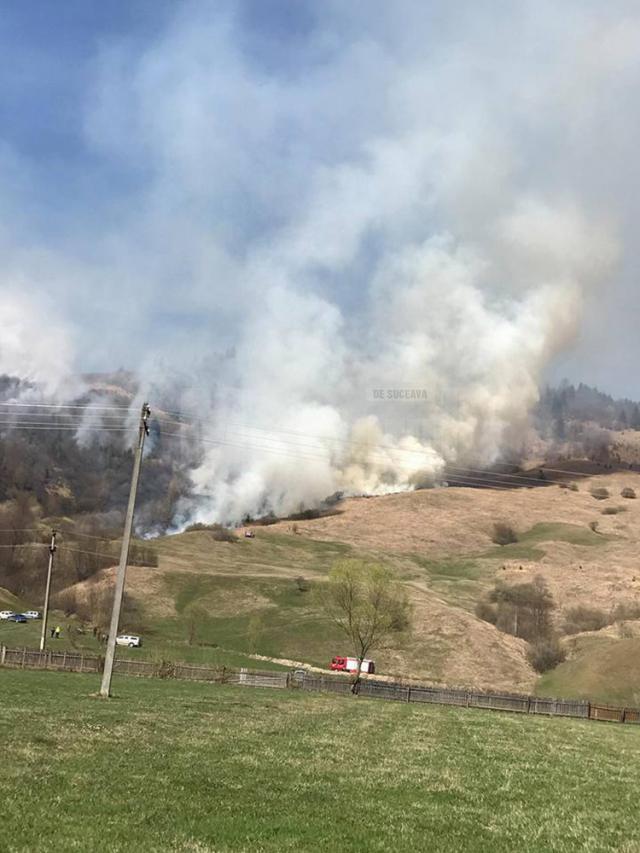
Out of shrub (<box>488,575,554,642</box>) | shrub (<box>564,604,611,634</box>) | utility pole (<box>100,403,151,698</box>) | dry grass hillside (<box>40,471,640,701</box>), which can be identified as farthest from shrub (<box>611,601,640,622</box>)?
utility pole (<box>100,403,151,698</box>)

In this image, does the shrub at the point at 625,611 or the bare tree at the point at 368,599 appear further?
the shrub at the point at 625,611

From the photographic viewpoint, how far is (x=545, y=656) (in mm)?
111562

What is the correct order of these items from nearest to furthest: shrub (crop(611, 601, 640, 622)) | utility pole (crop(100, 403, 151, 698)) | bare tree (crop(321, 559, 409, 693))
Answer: utility pole (crop(100, 403, 151, 698))
bare tree (crop(321, 559, 409, 693))
shrub (crop(611, 601, 640, 622))

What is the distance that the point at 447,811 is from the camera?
13.3 metres

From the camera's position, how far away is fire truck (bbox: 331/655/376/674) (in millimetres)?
94375

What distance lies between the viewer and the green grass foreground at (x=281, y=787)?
10.4 metres

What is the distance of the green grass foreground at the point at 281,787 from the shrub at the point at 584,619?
117180 millimetres

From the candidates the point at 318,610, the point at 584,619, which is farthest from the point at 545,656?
the point at 318,610

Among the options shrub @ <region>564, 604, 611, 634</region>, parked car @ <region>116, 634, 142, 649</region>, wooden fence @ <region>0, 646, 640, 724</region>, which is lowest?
parked car @ <region>116, 634, 142, 649</region>

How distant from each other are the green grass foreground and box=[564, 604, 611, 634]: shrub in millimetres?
117180

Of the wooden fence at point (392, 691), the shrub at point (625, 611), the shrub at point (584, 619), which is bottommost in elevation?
the shrub at point (584, 619)

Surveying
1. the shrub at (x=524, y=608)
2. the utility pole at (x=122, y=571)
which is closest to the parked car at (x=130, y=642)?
the shrub at (x=524, y=608)

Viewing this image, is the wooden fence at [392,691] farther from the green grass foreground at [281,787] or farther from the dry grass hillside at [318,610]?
the dry grass hillside at [318,610]

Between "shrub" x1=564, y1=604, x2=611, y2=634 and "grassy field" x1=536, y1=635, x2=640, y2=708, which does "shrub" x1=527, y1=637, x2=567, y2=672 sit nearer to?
"grassy field" x1=536, y1=635, x2=640, y2=708
